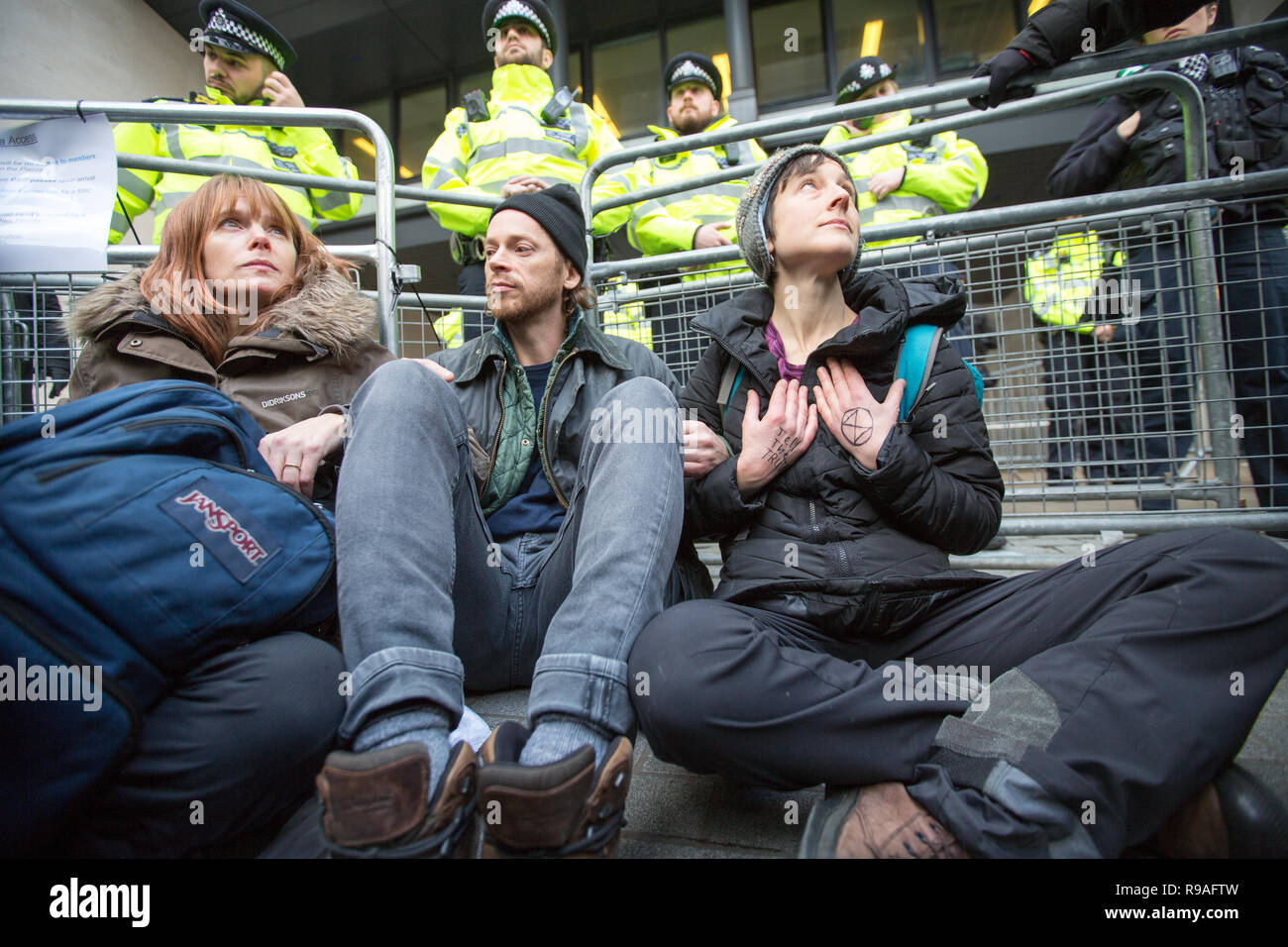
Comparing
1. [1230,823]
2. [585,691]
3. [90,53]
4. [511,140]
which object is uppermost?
[90,53]

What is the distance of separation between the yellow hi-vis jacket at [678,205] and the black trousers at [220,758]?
344 cm

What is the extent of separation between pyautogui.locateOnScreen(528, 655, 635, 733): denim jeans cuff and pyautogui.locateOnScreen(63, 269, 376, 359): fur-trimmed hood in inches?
46.6

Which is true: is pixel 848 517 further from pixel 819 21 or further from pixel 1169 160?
pixel 819 21

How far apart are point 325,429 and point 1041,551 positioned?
318 cm

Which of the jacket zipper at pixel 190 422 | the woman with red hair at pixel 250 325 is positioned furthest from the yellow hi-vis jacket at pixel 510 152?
the jacket zipper at pixel 190 422

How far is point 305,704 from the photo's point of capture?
3.64 ft

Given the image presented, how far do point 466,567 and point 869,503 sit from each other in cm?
99

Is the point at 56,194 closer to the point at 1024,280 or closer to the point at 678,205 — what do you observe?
the point at 678,205

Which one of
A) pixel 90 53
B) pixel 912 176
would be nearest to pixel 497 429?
pixel 912 176

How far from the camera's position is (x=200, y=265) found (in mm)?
1894

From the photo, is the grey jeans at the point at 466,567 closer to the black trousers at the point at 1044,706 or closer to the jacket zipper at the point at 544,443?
the black trousers at the point at 1044,706

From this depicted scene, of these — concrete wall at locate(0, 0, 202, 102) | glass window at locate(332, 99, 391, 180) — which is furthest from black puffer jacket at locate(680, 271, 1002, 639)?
glass window at locate(332, 99, 391, 180)

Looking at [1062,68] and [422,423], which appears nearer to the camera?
[422,423]
